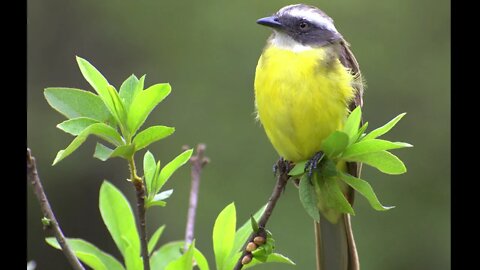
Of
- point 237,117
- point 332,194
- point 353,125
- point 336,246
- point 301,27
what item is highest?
point 301,27

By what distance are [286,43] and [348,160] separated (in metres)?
1.34

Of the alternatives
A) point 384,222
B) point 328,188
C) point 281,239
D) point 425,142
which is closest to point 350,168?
point 328,188

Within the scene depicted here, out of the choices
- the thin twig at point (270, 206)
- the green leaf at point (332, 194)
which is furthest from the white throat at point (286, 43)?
the green leaf at point (332, 194)

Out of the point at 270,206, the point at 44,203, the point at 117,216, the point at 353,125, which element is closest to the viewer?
the point at 44,203

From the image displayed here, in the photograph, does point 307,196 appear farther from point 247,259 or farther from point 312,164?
point 247,259

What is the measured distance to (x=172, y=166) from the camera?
7.18 feet

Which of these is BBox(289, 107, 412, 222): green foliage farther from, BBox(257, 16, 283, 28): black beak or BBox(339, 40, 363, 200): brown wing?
BBox(257, 16, 283, 28): black beak

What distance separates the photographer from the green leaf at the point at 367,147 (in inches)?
87.6

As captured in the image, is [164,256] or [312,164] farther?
[164,256]

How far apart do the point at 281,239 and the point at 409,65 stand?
2.70m

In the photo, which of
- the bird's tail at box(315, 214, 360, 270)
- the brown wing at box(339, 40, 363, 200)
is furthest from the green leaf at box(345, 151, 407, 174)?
the bird's tail at box(315, 214, 360, 270)

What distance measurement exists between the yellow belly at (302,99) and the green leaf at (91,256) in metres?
1.16

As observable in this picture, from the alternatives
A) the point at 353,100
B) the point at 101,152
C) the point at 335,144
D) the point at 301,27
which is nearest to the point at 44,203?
the point at 101,152

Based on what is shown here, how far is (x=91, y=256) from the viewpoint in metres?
2.23
